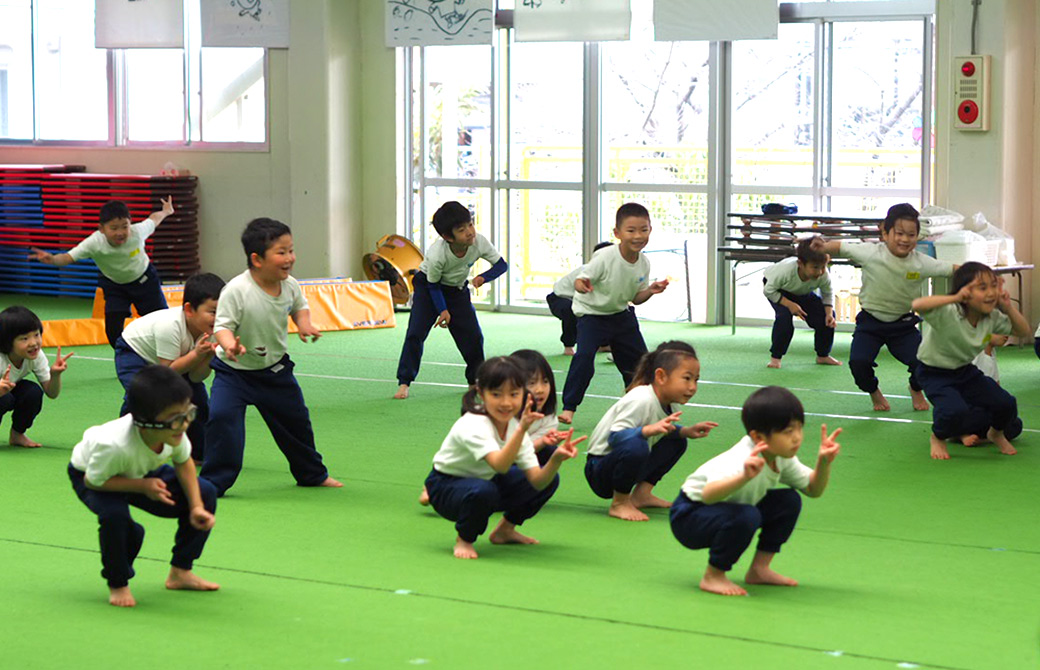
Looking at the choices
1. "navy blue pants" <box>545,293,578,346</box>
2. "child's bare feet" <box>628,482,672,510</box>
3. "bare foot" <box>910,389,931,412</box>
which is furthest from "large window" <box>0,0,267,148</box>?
"child's bare feet" <box>628,482,672,510</box>

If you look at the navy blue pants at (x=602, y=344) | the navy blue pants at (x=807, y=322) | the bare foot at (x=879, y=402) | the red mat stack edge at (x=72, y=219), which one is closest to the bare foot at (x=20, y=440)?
the navy blue pants at (x=602, y=344)

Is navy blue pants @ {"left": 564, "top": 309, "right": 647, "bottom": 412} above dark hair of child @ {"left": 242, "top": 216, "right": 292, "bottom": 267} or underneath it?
underneath

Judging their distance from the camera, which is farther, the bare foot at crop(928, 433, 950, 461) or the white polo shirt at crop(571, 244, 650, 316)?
the white polo shirt at crop(571, 244, 650, 316)

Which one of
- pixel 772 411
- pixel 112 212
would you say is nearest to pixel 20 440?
pixel 112 212

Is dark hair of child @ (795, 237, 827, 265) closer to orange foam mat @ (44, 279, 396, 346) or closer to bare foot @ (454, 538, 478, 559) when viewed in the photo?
orange foam mat @ (44, 279, 396, 346)

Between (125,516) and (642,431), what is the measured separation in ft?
6.60

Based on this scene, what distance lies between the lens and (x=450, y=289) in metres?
9.39

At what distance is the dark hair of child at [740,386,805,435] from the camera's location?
182 inches

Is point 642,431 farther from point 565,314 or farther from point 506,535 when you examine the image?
point 565,314

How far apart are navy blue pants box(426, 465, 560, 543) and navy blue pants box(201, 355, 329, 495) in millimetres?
1241

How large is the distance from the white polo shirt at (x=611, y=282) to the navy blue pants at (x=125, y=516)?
3528mm

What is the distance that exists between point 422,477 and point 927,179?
6.68 metres

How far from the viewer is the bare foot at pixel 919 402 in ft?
28.8

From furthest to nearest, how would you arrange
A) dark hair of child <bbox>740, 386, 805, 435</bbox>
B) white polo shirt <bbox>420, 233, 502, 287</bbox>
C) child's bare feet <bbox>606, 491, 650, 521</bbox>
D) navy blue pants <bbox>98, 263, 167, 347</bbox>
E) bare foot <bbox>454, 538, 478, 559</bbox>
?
navy blue pants <bbox>98, 263, 167, 347</bbox> < white polo shirt <bbox>420, 233, 502, 287</bbox> < child's bare feet <bbox>606, 491, 650, 521</bbox> < bare foot <bbox>454, 538, 478, 559</bbox> < dark hair of child <bbox>740, 386, 805, 435</bbox>
